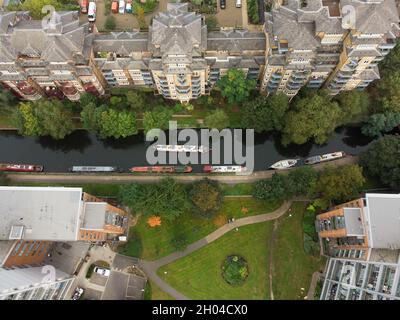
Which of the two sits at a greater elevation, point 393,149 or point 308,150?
point 393,149

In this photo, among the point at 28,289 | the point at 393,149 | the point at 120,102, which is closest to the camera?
the point at 28,289

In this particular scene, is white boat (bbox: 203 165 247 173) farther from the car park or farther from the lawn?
the car park

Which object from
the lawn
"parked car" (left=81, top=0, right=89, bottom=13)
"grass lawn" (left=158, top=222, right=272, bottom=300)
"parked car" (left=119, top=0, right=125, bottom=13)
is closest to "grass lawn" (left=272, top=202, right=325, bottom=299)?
the lawn

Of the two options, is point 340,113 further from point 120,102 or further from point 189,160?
point 120,102

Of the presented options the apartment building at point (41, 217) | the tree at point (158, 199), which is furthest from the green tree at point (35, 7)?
the tree at point (158, 199)

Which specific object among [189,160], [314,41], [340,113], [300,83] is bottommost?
[189,160]

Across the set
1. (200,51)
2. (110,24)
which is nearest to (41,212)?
(200,51)

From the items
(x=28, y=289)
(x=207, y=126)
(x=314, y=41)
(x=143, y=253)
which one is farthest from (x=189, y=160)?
(x=28, y=289)
